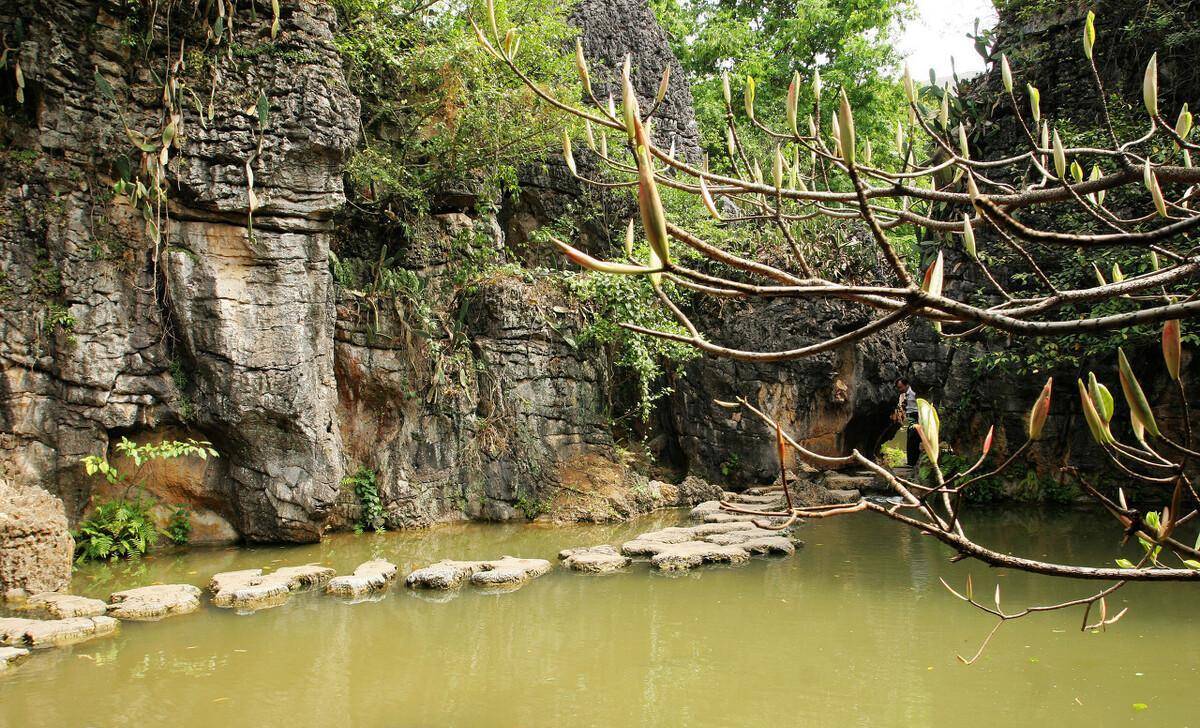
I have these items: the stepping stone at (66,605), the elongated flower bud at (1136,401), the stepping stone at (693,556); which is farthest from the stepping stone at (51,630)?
the elongated flower bud at (1136,401)

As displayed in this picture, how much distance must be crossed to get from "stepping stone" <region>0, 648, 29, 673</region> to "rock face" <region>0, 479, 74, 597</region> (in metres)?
1.59

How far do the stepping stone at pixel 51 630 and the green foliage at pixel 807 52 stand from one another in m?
15.0

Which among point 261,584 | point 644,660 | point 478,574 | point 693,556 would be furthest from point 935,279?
point 693,556

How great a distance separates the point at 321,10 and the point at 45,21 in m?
2.48

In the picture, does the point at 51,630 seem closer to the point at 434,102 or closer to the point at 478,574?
the point at 478,574

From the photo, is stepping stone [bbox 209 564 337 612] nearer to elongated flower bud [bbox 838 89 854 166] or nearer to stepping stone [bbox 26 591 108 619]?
stepping stone [bbox 26 591 108 619]

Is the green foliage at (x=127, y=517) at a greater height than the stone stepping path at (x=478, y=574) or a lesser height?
greater

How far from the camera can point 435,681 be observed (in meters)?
4.54

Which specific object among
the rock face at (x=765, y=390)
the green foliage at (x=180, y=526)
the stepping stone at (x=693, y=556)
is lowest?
the stepping stone at (x=693, y=556)

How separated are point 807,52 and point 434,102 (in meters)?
11.5

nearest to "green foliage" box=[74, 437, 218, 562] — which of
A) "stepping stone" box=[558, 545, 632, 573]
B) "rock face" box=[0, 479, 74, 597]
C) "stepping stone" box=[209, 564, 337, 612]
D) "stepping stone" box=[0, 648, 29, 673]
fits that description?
"rock face" box=[0, 479, 74, 597]

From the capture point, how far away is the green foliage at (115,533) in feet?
24.5

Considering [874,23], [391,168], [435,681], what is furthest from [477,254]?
[874,23]

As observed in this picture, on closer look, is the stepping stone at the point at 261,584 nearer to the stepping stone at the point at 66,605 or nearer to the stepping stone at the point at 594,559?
the stepping stone at the point at 66,605
